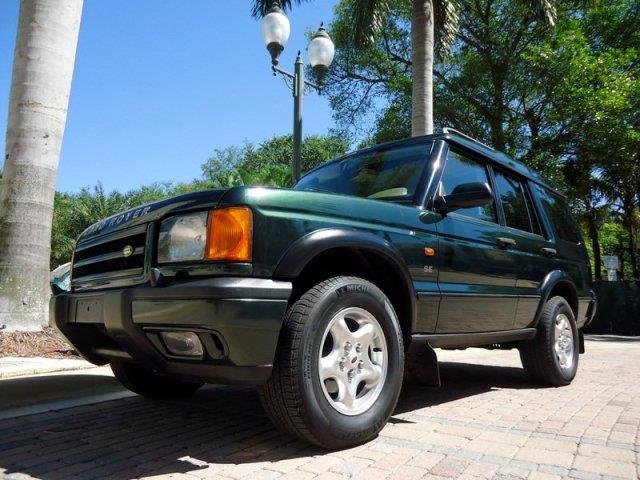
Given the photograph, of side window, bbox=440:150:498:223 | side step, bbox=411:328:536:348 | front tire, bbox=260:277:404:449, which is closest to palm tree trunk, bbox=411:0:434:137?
side window, bbox=440:150:498:223

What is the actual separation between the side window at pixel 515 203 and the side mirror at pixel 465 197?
41.9 inches

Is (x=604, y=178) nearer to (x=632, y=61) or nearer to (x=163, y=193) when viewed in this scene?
(x=632, y=61)

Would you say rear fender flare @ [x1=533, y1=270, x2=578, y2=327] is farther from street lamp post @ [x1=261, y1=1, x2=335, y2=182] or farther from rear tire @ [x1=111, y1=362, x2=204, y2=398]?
street lamp post @ [x1=261, y1=1, x2=335, y2=182]

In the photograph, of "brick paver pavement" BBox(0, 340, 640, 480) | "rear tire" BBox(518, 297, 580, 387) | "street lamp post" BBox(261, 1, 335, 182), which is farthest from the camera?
"street lamp post" BBox(261, 1, 335, 182)

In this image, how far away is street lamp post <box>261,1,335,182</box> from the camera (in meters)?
8.51

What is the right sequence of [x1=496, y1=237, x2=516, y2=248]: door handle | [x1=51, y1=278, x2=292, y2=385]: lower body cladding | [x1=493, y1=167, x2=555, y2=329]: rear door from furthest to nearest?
[x1=493, y1=167, x2=555, y2=329]: rear door
[x1=496, y1=237, x2=516, y2=248]: door handle
[x1=51, y1=278, x2=292, y2=385]: lower body cladding

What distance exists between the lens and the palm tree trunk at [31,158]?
5613 millimetres

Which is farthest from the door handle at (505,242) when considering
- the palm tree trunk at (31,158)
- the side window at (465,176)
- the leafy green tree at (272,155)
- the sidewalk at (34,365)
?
the leafy green tree at (272,155)

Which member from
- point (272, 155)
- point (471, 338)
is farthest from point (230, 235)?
point (272, 155)

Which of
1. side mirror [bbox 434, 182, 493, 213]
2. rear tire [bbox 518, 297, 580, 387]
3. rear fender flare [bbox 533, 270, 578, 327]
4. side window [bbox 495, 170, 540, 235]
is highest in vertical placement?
side window [bbox 495, 170, 540, 235]

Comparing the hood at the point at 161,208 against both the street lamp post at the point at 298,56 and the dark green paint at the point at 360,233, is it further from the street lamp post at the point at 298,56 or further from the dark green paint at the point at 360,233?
the street lamp post at the point at 298,56

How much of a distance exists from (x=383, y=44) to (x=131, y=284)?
17.8 metres

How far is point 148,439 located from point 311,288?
1293 mm

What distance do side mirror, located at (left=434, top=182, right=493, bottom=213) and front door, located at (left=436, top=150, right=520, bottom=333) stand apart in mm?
102
